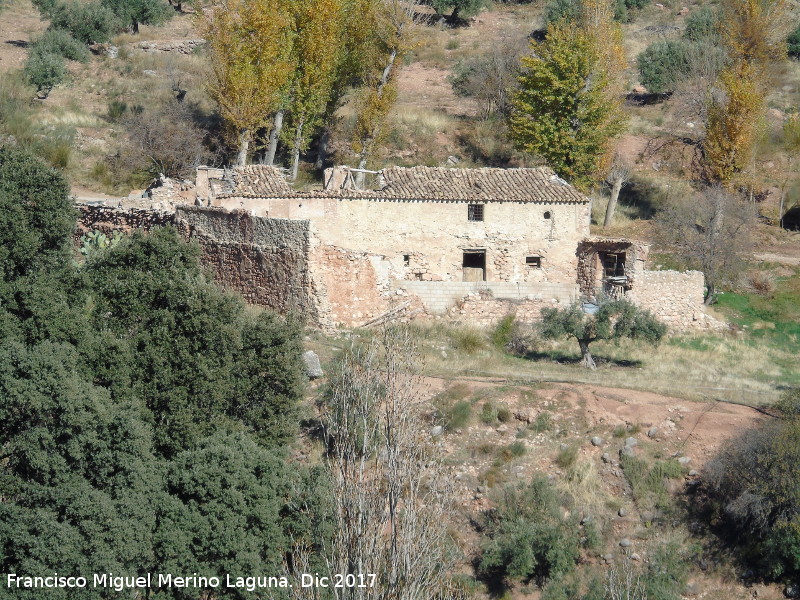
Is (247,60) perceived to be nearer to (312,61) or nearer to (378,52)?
(312,61)

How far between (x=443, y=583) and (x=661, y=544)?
18.9ft

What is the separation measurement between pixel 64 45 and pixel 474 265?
26.8 m

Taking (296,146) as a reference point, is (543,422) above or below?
below

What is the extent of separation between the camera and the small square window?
31.1m

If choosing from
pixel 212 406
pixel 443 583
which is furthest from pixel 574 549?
pixel 212 406

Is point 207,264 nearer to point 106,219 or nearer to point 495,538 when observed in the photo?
point 106,219

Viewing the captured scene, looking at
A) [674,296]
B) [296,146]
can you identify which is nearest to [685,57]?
[296,146]

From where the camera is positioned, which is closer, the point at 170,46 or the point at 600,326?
the point at 600,326

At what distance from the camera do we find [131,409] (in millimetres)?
17375

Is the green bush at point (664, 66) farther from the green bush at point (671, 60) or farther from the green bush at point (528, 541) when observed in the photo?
the green bush at point (528, 541)

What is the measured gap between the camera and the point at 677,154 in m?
44.2

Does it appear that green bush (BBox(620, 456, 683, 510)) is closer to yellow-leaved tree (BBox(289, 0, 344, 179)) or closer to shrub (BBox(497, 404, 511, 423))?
shrub (BBox(497, 404, 511, 423))

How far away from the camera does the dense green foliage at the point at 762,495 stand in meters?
19.1

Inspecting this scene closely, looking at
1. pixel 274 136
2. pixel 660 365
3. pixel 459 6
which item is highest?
pixel 459 6
